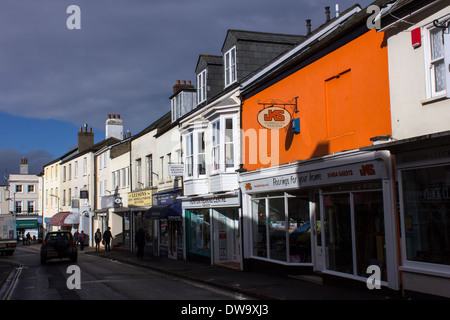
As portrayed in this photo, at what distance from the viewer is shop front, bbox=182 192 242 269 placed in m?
19.0

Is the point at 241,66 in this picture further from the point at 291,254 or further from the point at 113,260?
the point at 113,260

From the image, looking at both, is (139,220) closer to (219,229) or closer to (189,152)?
(189,152)

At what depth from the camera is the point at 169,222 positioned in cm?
2583

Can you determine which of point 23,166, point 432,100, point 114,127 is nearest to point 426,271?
point 432,100

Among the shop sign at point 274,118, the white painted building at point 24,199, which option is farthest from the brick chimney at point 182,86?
the white painted building at point 24,199

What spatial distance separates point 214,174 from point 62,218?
32.3 meters

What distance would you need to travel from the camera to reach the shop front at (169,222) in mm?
23688

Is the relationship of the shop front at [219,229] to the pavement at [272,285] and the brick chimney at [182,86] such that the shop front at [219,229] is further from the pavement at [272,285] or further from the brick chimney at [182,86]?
the brick chimney at [182,86]

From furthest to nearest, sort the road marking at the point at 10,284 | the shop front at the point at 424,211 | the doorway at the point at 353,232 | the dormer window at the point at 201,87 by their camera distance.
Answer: the dormer window at the point at 201,87
the road marking at the point at 10,284
the doorway at the point at 353,232
the shop front at the point at 424,211

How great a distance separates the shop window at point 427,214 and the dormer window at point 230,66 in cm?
1084

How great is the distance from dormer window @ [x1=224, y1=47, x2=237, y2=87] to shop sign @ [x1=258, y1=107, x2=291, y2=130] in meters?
5.78

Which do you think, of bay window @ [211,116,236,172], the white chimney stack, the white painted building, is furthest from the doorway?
the white painted building

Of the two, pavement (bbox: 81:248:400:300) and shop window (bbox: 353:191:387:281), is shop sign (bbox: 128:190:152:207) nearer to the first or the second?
pavement (bbox: 81:248:400:300)

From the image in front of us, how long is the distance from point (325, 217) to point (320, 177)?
120 cm
